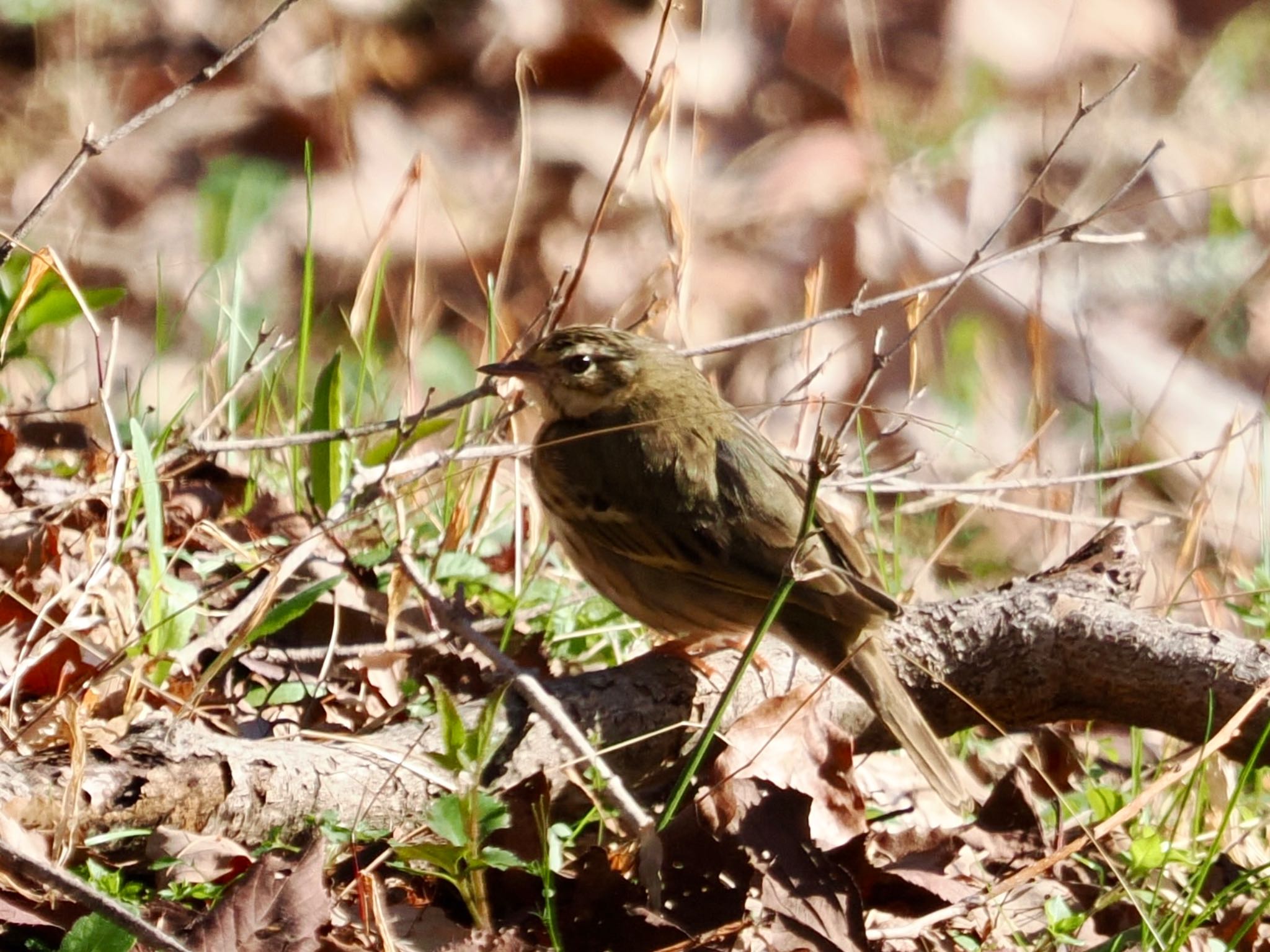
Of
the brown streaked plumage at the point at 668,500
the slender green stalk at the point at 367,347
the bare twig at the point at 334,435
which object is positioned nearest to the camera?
the bare twig at the point at 334,435

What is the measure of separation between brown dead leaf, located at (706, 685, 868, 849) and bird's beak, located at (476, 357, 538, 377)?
49.8 inches

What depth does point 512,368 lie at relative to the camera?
4457 mm

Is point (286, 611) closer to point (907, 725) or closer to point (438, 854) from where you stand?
point (438, 854)

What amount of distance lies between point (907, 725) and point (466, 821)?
134 cm

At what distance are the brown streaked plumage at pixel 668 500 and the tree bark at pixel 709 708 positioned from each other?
0.64 feet

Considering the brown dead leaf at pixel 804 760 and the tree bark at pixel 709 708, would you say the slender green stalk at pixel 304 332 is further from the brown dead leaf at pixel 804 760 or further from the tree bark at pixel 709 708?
the brown dead leaf at pixel 804 760

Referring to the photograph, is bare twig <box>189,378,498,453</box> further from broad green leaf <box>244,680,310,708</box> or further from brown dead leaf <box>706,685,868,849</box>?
brown dead leaf <box>706,685,868,849</box>

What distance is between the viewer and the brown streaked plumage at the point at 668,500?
4.25 metres


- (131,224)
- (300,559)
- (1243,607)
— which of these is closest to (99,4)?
(131,224)

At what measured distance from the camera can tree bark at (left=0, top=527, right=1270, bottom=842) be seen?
2834mm

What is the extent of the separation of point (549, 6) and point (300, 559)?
507 cm

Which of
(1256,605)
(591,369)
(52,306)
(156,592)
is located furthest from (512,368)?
(1256,605)

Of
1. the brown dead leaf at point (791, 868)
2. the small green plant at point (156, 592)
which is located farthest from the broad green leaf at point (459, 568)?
the brown dead leaf at point (791, 868)

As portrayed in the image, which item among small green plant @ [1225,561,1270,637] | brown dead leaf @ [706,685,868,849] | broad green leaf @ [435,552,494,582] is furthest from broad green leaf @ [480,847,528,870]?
small green plant @ [1225,561,1270,637]
